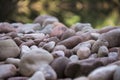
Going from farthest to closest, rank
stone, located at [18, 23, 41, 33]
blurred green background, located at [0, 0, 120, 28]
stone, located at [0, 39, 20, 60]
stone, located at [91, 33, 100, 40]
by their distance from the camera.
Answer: blurred green background, located at [0, 0, 120, 28]
stone, located at [18, 23, 41, 33]
stone, located at [91, 33, 100, 40]
stone, located at [0, 39, 20, 60]

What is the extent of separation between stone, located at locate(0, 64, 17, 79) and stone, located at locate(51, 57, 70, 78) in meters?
0.13

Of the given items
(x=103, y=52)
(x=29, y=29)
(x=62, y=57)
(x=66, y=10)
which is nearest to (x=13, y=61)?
(x=62, y=57)

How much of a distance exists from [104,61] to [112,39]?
9.7 inches

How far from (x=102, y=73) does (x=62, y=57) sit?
182mm

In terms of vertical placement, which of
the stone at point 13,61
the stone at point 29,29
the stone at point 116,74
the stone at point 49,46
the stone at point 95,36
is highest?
the stone at point 29,29

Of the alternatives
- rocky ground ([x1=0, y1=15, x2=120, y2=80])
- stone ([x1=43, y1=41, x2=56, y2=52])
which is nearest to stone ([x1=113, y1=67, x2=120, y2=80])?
rocky ground ([x1=0, y1=15, x2=120, y2=80])

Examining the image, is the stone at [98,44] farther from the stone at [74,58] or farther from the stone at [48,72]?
the stone at [48,72]

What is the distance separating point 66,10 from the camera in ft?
9.73

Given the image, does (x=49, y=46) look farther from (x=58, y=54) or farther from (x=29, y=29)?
(x=29, y=29)

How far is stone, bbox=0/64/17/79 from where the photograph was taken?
3.34 ft

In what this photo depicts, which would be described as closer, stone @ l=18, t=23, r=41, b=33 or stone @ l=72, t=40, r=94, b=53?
stone @ l=72, t=40, r=94, b=53

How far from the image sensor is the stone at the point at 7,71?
1.02 m

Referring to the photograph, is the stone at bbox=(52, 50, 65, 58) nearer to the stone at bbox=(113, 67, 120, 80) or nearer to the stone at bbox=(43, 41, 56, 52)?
the stone at bbox=(43, 41, 56, 52)

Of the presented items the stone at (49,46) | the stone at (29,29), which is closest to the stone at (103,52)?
the stone at (49,46)
